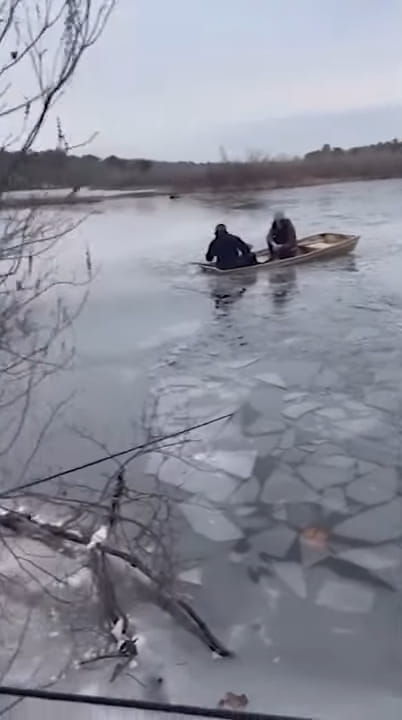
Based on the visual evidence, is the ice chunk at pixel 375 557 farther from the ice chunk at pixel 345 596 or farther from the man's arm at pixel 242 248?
the man's arm at pixel 242 248

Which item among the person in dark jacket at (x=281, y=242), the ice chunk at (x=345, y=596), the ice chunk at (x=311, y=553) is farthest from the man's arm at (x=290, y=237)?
the ice chunk at (x=345, y=596)

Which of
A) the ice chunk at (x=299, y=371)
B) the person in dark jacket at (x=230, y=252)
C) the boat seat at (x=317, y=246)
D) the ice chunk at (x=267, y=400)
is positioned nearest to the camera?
the ice chunk at (x=267, y=400)

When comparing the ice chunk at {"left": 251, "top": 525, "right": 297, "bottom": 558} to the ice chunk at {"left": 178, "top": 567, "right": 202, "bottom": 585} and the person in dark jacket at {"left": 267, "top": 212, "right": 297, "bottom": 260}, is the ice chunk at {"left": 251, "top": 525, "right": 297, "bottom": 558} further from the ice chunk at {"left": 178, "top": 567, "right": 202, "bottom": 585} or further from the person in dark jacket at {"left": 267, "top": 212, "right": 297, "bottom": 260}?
the person in dark jacket at {"left": 267, "top": 212, "right": 297, "bottom": 260}

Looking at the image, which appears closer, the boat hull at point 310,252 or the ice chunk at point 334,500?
the ice chunk at point 334,500

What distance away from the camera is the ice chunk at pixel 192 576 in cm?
290

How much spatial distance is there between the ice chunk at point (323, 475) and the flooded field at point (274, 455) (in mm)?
10

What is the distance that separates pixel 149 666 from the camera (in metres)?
2.51

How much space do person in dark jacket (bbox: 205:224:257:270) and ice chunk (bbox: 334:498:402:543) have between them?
4.93 meters

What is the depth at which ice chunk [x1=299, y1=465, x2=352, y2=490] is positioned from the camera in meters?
3.49

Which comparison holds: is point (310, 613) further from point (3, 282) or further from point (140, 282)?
point (140, 282)

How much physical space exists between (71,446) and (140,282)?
15.1ft

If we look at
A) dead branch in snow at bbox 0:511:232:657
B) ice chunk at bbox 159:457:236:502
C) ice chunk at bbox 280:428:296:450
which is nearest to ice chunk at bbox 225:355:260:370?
ice chunk at bbox 280:428:296:450

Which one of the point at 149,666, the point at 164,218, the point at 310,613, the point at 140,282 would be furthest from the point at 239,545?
the point at 164,218

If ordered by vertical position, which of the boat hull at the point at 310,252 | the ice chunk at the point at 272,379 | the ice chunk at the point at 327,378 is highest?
the boat hull at the point at 310,252
